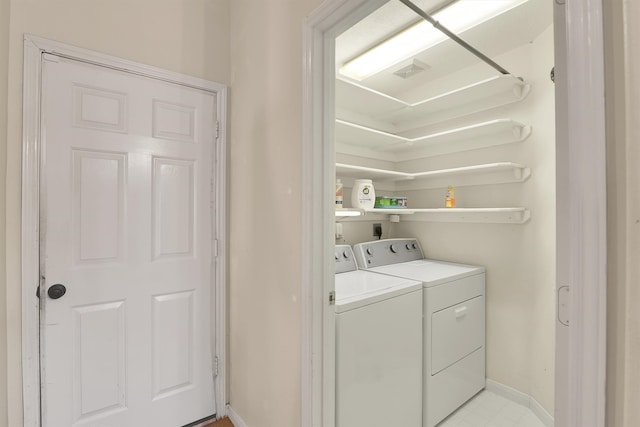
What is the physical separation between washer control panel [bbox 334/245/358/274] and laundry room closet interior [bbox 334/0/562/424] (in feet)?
0.75

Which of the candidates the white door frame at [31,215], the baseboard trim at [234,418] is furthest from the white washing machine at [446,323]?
the white door frame at [31,215]

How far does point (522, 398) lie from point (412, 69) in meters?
2.53

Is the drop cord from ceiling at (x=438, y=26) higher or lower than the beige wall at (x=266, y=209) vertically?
higher

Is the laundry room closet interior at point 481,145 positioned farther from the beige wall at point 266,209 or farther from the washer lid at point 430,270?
the beige wall at point 266,209

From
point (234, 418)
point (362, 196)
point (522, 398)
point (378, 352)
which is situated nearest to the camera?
point (378, 352)

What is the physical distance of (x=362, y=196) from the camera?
7.18 feet

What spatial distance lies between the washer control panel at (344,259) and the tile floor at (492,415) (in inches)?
44.2

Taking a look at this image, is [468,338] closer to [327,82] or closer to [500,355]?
[500,355]

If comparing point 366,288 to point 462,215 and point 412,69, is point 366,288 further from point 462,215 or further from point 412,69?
point 412,69

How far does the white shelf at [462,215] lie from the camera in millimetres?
1968

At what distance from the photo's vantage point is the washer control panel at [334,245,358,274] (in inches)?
80.6

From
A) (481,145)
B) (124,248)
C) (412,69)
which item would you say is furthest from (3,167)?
(481,145)

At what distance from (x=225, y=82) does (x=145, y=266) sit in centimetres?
123

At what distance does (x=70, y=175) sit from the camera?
1.42 metres
